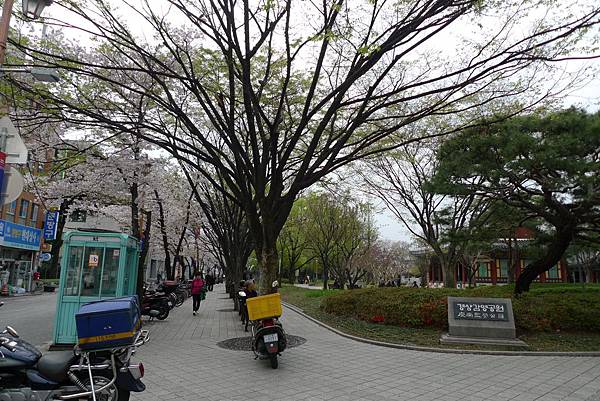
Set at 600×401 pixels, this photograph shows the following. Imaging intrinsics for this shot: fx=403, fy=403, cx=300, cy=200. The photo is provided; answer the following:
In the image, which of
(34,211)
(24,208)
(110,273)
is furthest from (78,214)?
(110,273)

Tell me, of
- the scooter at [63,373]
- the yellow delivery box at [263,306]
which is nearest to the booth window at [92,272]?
the yellow delivery box at [263,306]

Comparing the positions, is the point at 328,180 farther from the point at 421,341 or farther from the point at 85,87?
the point at 85,87

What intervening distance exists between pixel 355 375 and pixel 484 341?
4.22 meters

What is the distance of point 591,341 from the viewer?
9.36 metres

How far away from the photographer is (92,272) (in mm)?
9422

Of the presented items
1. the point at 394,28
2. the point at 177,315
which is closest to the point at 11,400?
the point at 394,28

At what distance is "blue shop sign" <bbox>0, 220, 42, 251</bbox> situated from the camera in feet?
85.8

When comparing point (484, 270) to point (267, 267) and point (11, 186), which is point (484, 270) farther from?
point (11, 186)

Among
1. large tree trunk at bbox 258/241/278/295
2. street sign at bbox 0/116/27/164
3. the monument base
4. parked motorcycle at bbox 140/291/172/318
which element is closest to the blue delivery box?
street sign at bbox 0/116/27/164

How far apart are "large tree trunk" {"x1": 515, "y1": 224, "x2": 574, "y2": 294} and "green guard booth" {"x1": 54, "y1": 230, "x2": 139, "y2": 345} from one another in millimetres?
11420

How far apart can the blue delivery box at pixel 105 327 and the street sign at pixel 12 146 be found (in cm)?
177

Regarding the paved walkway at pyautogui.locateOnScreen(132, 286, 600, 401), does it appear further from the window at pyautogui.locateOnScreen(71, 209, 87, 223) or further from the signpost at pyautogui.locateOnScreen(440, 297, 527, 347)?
the window at pyautogui.locateOnScreen(71, 209, 87, 223)

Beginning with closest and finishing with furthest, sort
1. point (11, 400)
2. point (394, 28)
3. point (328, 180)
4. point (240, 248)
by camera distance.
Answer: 1. point (11, 400)
2. point (394, 28)
3. point (328, 180)
4. point (240, 248)

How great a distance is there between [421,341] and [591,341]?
Answer: 3.86 m
